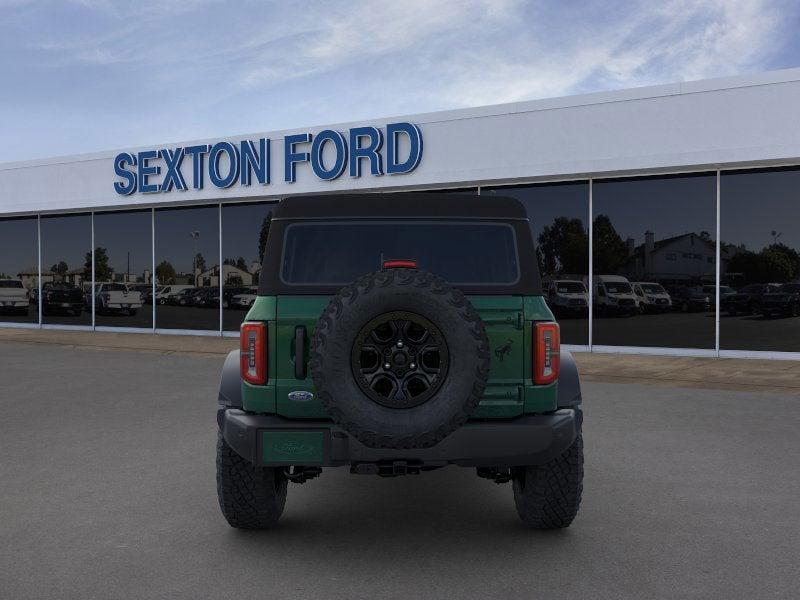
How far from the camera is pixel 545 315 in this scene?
415 cm

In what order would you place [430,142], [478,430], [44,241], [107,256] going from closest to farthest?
[478,430] → [430,142] → [107,256] → [44,241]

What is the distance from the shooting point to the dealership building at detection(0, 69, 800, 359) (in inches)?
549

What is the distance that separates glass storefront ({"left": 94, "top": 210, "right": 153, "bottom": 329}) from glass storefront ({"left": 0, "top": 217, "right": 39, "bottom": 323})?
2930mm

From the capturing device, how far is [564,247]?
15898 millimetres

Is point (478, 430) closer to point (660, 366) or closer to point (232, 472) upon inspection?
point (232, 472)

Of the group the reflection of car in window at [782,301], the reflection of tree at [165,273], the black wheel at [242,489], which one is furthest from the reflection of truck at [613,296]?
the black wheel at [242,489]

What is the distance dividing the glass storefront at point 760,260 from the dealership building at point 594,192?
0.02 m

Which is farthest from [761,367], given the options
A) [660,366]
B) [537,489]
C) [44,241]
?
[44,241]

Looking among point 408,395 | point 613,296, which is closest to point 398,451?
point 408,395

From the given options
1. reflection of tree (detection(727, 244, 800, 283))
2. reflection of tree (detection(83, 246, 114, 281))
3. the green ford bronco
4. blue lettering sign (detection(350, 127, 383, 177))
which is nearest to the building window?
reflection of tree (detection(727, 244, 800, 283))

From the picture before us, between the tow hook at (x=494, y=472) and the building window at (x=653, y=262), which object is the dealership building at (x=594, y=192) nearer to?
the building window at (x=653, y=262)

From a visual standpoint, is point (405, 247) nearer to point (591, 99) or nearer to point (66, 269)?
point (591, 99)

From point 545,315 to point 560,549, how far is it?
1277mm

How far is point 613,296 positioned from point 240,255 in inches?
375
